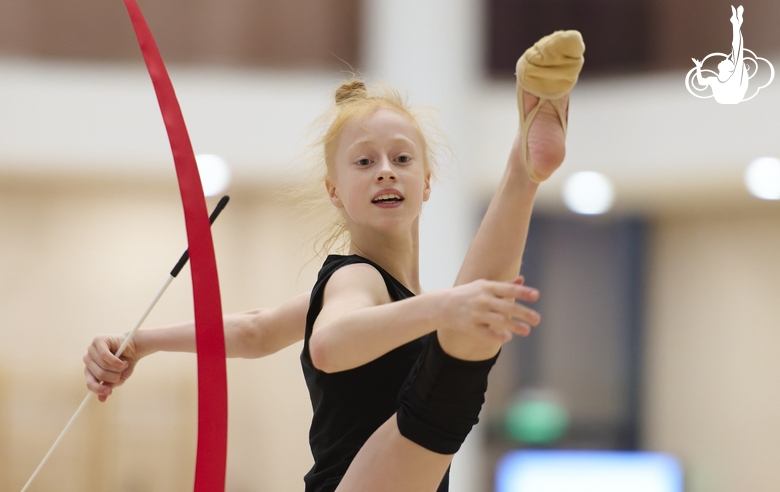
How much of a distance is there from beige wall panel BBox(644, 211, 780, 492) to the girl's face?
12.6 feet

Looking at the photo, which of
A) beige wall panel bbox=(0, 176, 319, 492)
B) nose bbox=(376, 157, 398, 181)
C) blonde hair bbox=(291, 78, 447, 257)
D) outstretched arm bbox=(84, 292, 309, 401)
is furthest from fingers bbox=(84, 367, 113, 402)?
beige wall panel bbox=(0, 176, 319, 492)

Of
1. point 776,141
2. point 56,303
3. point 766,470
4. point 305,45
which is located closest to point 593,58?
point 776,141

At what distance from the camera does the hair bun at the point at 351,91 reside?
1227 mm

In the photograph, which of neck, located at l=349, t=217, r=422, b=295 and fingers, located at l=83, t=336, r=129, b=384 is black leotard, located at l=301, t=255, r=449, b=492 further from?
fingers, located at l=83, t=336, r=129, b=384

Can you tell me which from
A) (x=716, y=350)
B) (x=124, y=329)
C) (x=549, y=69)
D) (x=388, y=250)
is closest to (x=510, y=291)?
(x=549, y=69)

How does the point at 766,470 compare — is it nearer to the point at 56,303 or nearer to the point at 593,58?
the point at 593,58

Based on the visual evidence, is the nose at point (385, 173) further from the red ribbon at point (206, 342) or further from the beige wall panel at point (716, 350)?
the beige wall panel at point (716, 350)

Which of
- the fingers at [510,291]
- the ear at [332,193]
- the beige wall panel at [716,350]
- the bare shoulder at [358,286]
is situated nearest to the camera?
the fingers at [510,291]

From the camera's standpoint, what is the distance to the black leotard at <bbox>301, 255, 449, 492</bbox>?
107 centimetres

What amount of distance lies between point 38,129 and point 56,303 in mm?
824

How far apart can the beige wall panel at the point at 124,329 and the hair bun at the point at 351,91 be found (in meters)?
2.74

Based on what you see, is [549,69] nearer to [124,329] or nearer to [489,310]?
[489,310]

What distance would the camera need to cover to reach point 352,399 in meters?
1.07

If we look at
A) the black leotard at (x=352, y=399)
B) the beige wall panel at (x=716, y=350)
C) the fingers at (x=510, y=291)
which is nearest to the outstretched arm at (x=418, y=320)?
the fingers at (x=510, y=291)
